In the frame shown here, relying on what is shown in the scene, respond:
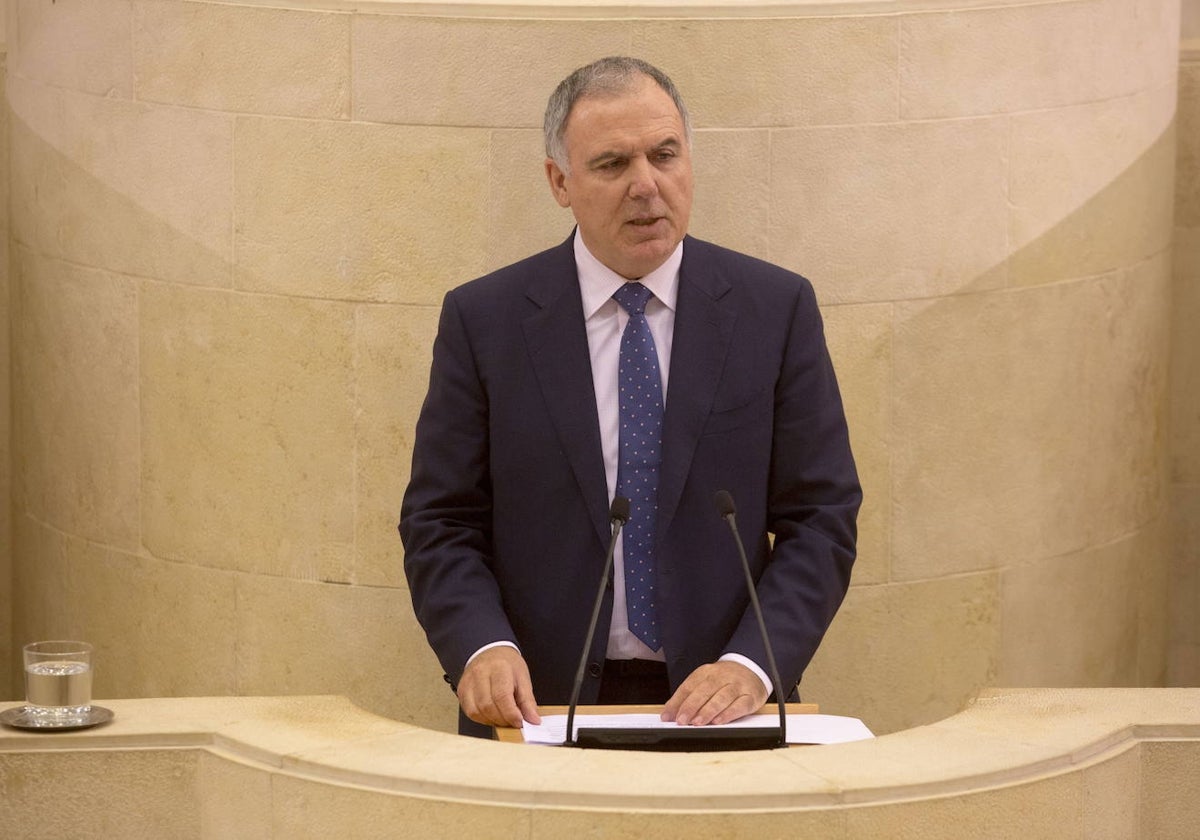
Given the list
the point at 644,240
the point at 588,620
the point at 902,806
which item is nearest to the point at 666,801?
the point at 902,806

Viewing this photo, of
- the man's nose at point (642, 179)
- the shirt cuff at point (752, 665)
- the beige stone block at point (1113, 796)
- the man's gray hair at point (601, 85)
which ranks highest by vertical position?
the man's gray hair at point (601, 85)

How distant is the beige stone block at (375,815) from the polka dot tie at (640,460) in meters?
1.00

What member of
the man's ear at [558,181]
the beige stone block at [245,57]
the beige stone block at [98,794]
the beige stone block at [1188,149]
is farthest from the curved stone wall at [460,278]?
the beige stone block at [98,794]

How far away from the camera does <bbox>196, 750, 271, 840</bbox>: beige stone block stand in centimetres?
311

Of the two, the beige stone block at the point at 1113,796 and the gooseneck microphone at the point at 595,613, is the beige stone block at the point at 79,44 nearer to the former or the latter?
the gooseneck microphone at the point at 595,613

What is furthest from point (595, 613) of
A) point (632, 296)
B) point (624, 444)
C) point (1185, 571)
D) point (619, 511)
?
point (1185, 571)

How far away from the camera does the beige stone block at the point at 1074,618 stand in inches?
245

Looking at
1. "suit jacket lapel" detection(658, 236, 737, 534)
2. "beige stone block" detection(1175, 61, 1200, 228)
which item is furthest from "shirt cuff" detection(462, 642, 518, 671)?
"beige stone block" detection(1175, 61, 1200, 228)

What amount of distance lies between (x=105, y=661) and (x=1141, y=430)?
10.9 ft

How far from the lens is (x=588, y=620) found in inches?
156

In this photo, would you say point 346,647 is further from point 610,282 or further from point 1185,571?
point 1185,571

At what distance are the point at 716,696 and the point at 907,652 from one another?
261 cm

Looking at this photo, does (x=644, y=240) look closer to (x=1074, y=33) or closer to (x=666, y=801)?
(x=666, y=801)

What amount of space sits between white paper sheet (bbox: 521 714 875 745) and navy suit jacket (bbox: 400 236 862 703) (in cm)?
31
